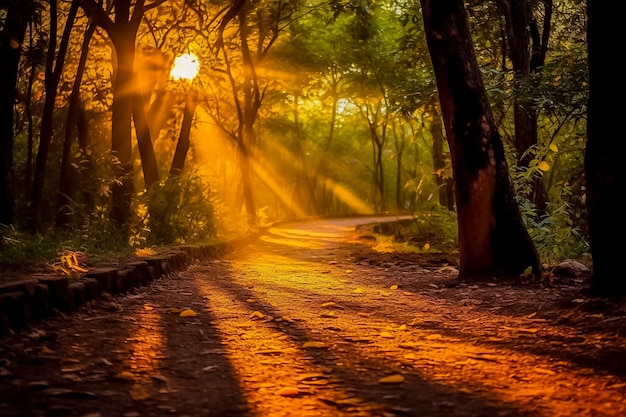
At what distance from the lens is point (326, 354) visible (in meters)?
3.94

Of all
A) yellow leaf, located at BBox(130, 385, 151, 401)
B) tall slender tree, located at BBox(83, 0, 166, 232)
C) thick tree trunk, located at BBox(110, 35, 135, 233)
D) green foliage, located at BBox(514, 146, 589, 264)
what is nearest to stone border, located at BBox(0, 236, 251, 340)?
yellow leaf, located at BBox(130, 385, 151, 401)

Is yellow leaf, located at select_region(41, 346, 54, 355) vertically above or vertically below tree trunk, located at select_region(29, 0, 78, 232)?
below

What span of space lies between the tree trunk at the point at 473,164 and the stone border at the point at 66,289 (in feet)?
12.0

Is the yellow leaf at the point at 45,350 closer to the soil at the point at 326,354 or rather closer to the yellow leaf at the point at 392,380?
the soil at the point at 326,354

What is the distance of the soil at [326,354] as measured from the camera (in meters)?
2.90

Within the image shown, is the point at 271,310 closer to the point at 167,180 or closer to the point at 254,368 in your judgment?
the point at 254,368

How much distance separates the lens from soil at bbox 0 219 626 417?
2900 millimetres

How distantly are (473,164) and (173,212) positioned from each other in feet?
18.6

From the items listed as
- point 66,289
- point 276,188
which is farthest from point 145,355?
point 276,188

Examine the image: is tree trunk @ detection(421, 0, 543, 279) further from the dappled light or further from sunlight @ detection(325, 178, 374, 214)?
sunlight @ detection(325, 178, 374, 214)

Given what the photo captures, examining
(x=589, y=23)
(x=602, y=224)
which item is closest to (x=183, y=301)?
(x=602, y=224)

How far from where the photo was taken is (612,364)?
3.53 metres

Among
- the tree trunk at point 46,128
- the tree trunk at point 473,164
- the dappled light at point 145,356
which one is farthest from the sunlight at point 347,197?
the dappled light at point 145,356

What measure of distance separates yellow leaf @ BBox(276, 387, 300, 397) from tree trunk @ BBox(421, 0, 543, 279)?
4408 mm
